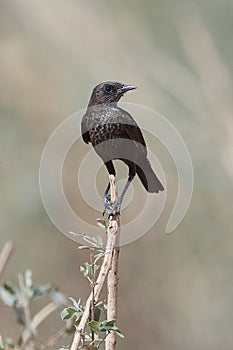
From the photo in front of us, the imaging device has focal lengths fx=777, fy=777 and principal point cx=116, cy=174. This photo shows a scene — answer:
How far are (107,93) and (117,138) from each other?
324mm

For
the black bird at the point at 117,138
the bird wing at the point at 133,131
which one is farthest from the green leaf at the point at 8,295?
the bird wing at the point at 133,131

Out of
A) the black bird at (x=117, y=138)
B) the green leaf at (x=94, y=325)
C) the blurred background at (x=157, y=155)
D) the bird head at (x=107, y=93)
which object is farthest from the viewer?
the blurred background at (x=157, y=155)

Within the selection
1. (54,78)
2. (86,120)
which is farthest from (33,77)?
(86,120)

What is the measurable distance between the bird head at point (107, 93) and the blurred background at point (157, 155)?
112 cm

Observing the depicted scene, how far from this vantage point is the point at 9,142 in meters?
4.12

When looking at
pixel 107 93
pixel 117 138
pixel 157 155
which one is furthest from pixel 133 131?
pixel 157 155

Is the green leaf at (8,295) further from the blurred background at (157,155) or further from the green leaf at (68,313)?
the blurred background at (157,155)

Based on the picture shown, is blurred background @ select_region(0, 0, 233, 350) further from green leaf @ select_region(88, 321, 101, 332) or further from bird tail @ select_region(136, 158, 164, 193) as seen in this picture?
green leaf @ select_region(88, 321, 101, 332)

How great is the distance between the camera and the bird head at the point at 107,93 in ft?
7.45

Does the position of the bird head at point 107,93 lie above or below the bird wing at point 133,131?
above

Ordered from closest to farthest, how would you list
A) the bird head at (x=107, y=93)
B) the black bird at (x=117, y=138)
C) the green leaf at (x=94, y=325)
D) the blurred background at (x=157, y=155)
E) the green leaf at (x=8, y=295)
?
the green leaf at (x=8, y=295)
the green leaf at (x=94, y=325)
the black bird at (x=117, y=138)
the bird head at (x=107, y=93)
the blurred background at (x=157, y=155)

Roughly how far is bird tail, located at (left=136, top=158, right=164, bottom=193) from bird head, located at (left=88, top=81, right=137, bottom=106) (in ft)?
0.97

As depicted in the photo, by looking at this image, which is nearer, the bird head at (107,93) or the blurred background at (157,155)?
the bird head at (107,93)

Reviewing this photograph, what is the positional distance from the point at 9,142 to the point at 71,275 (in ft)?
2.78
